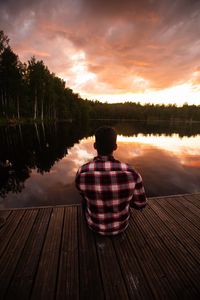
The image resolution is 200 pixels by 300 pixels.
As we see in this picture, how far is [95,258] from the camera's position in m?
2.69

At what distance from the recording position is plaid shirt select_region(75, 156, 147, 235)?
235 cm

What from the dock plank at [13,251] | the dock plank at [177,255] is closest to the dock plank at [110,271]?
the dock plank at [177,255]

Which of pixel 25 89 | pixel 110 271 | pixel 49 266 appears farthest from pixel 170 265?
pixel 25 89

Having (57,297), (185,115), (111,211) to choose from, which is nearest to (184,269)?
(111,211)

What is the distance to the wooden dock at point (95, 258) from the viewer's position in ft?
7.09

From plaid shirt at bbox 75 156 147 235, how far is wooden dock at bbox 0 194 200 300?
2.45 ft

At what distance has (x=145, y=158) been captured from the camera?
13156mm

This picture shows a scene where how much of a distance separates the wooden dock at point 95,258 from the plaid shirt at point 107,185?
2.45ft

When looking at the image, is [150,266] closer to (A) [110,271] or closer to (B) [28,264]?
(A) [110,271]

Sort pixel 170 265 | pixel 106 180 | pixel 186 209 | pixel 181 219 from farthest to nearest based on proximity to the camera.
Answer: pixel 186 209
pixel 181 219
pixel 170 265
pixel 106 180

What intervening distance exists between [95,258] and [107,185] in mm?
1335

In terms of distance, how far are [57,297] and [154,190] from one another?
6.00 metres

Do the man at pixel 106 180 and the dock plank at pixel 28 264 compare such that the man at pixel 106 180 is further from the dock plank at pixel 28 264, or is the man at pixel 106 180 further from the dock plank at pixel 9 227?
the dock plank at pixel 9 227

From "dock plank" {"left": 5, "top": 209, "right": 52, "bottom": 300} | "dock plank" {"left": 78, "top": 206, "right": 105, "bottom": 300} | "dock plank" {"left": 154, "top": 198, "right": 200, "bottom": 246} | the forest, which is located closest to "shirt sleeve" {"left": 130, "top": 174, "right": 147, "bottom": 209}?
"dock plank" {"left": 78, "top": 206, "right": 105, "bottom": 300}
